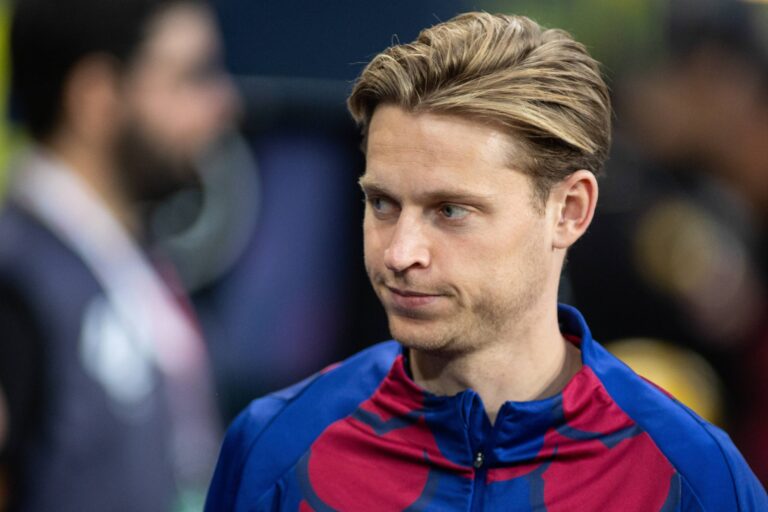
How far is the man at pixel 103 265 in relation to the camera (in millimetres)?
3854

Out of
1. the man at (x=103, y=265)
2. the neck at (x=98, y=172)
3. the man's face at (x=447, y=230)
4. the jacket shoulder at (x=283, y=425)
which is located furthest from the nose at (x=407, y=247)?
the neck at (x=98, y=172)

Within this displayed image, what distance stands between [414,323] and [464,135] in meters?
0.34

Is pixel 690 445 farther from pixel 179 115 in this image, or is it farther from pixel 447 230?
pixel 179 115

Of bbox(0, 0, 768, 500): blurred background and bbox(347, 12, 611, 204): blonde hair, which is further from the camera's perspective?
bbox(0, 0, 768, 500): blurred background

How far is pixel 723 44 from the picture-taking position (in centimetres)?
512

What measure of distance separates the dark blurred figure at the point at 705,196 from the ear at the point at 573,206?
2.36m

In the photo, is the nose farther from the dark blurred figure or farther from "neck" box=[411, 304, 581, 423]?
the dark blurred figure

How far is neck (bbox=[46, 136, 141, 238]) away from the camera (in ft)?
13.5

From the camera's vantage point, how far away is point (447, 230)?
7.23ft

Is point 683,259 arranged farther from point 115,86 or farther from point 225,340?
point 115,86

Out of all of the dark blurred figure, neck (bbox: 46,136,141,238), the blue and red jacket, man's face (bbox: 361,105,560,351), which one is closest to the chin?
man's face (bbox: 361,105,560,351)

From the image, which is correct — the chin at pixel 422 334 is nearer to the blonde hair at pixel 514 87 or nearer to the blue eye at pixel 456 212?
the blue eye at pixel 456 212

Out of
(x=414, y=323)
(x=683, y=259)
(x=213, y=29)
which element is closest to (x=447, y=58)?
(x=414, y=323)

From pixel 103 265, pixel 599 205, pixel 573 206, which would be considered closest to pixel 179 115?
pixel 103 265
